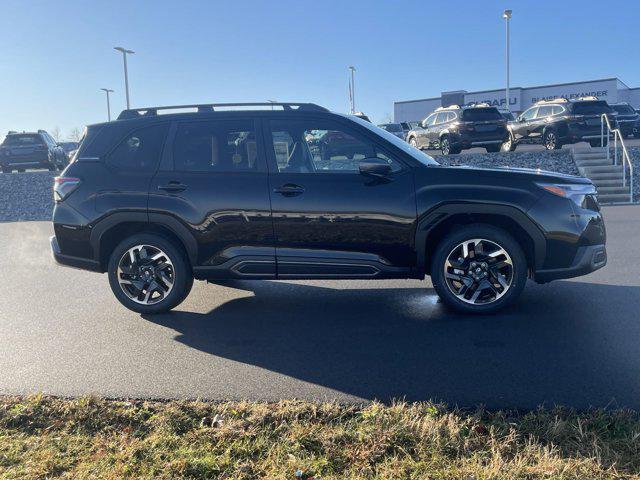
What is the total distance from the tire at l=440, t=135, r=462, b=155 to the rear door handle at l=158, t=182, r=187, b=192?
1597cm

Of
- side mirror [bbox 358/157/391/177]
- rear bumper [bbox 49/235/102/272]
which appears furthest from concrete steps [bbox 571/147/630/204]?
rear bumper [bbox 49/235/102/272]

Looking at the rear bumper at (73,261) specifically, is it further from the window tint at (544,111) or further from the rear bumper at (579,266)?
the window tint at (544,111)

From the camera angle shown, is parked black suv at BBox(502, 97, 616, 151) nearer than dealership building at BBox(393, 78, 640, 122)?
Yes

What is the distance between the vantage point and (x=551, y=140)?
1962 cm

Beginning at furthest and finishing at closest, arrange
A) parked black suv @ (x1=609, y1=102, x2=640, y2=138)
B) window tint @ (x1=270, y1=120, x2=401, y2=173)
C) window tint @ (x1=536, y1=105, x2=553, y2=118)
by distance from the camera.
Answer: parked black suv @ (x1=609, y1=102, x2=640, y2=138) < window tint @ (x1=536, y1=105, x2=553, y2=118) < window tint @ (x1=270, y1=120, x2=401, y2=173)

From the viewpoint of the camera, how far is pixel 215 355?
460 centimetres

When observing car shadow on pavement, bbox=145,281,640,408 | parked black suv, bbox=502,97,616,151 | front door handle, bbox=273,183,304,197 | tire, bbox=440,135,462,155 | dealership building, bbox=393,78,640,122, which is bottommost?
car shadow on pavement, bbox=145,281,640,408

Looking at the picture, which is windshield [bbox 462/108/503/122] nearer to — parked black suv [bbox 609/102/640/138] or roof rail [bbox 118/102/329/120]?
parked black suv [bbox 609/102/640/138]

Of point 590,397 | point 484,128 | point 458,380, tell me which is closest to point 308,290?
point 458,380

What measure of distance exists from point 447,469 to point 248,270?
2.99m

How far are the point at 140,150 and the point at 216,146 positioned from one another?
0.74 m

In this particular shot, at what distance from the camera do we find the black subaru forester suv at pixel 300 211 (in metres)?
5.23

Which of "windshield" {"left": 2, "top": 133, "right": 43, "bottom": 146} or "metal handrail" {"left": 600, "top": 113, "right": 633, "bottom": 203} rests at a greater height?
"windshield" {"left": 2, "top": 133, "right": 43, "bottom": 146}

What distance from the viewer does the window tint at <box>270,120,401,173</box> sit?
5.41m
